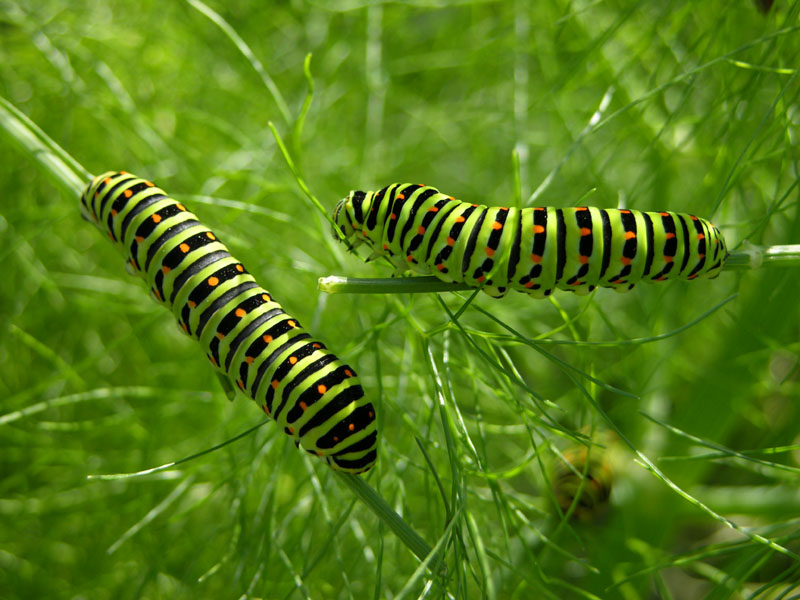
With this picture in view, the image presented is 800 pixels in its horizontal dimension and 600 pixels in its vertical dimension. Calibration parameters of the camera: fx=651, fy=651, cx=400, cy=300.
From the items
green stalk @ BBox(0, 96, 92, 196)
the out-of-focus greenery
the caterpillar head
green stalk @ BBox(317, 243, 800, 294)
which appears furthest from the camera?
the out-of-focus greenery

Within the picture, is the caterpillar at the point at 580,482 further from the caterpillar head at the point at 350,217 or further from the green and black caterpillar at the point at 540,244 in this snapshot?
the caterpillar head at the point at 350,217

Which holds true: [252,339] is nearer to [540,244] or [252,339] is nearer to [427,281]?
[427,281]

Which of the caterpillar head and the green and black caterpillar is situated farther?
the caterpillar head

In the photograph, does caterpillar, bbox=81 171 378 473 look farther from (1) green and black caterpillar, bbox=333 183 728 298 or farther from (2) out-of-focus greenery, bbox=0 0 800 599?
(2) out-of-focus greenery, bbox=0 0 800 599

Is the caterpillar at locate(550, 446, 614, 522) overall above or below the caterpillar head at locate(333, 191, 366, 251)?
below

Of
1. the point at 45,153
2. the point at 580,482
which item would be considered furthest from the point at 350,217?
the point at 580,482

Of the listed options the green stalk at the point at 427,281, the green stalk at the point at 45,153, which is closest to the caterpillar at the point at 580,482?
the green stalk at the point at 427,281

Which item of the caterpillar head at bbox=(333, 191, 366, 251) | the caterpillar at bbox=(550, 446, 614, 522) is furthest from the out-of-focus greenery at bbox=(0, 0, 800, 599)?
the caterpillar head at bbox=(333, 191, 366, 251)
